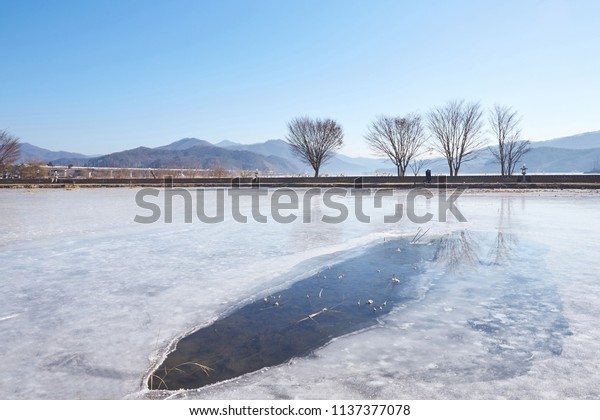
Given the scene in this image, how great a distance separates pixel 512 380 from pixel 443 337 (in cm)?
79

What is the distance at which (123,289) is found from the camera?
4859 mm

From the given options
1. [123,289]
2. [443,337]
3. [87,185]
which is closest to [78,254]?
[123,289]

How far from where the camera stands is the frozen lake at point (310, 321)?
101 inches

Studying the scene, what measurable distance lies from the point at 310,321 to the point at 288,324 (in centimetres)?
23

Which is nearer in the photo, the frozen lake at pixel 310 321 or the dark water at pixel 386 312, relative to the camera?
the frozen lake at pixel 310 321

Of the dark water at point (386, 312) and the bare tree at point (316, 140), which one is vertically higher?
the bare tree at point (316, 140)

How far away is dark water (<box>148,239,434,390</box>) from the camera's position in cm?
285

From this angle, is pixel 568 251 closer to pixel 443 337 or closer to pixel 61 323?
pixel 443 337

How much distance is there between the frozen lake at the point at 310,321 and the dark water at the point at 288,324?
0.11 metres

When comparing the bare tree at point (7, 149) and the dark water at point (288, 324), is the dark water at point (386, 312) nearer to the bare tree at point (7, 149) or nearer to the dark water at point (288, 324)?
the dark water at point (288, 324)

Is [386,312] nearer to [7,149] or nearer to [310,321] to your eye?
[310,321]

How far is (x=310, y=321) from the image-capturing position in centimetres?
379

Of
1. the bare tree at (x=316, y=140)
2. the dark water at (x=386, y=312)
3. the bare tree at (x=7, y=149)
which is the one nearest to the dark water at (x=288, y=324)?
the dark water at (x=386, y=312)

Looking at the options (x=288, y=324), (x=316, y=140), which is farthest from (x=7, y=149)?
(x=288, y=324)
